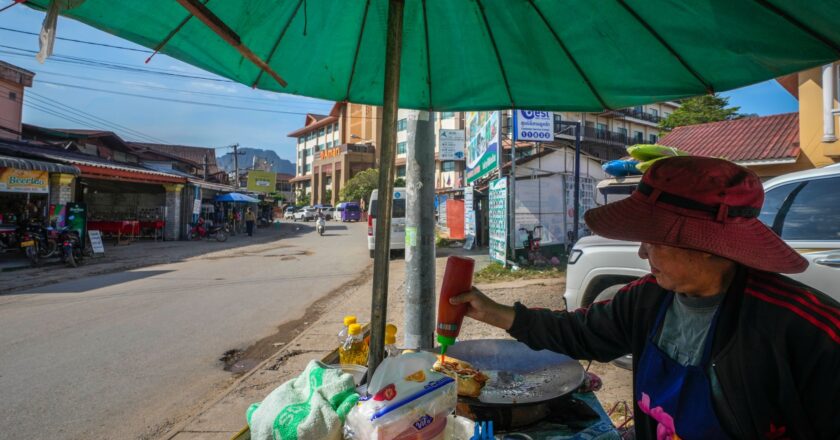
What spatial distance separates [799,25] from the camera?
142cm

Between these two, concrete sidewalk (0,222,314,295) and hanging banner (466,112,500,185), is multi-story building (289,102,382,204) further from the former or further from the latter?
hanging banner (466,112,500,185)

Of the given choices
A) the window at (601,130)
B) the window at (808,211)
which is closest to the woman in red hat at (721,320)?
the window at (808,211)

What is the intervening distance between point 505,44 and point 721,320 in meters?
1.36

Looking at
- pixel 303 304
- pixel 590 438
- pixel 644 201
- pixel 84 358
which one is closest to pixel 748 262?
pixel 644 201

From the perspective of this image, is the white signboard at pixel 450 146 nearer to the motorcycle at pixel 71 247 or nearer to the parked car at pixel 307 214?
the motorcycle at pixel 71 247

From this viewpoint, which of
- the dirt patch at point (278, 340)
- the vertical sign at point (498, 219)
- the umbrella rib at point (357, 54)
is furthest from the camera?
the vertical sign at point (498, 219)

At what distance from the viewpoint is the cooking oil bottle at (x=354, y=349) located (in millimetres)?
2168

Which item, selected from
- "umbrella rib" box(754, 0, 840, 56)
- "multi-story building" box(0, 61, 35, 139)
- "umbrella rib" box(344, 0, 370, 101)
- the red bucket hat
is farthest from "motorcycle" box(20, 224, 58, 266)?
"umbrella rib" box(754, 0, 840, 56)

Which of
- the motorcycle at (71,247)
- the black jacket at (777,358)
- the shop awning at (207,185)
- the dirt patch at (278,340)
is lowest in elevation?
the dirt patch at (278,340)

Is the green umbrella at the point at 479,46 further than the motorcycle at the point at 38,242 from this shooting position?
No

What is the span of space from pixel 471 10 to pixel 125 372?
4.93m

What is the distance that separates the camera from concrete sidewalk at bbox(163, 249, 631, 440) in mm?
3381

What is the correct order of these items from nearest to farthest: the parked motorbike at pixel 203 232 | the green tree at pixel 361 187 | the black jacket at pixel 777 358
→ 1. the black jacket at pixel 777 358
2. the parked motorbike at pixel 203 232
3. the green tree at pixel 361 187

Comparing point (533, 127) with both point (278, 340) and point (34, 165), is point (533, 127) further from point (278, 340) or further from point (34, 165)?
point (34, 165)
